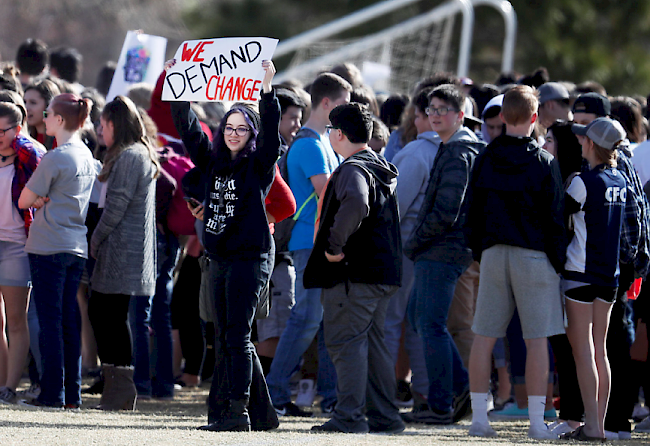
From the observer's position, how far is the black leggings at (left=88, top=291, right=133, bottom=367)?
22.0ft

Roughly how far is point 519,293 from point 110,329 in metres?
2.61

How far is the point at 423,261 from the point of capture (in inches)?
265

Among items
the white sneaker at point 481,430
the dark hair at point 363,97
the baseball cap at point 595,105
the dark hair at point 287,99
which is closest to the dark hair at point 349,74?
the dark hair at point 363,97

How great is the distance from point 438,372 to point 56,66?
5785 millimetres

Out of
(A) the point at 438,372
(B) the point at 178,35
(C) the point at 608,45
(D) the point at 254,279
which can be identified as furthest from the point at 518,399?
(B) the point at 178,35

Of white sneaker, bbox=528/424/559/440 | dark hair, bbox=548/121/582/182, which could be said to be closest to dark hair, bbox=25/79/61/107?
dark hair, bbox=548/121/582/182

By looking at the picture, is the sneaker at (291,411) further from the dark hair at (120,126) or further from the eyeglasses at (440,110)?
the eyeglasses at (440,110)

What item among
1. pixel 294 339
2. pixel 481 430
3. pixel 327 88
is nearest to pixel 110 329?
pixel 294 339

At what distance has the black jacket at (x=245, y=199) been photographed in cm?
575

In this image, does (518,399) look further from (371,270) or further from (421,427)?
(371,270)

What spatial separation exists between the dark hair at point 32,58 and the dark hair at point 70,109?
341 centimetres

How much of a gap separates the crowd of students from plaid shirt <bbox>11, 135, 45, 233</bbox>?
0.01 m

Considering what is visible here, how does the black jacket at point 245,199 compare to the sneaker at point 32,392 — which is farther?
the sneaker at point 32,392

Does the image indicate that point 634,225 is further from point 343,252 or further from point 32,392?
point 32,392
